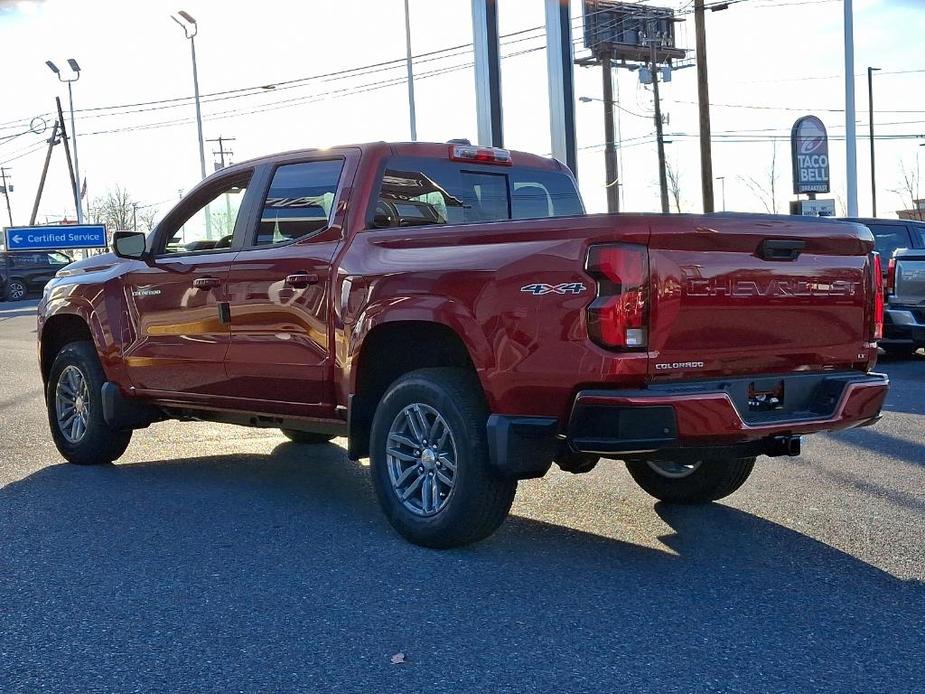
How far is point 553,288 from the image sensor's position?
15.1 feet

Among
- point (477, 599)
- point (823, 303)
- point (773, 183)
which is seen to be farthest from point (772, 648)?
point (773, 183)

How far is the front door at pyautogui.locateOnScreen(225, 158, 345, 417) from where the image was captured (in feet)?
19.2

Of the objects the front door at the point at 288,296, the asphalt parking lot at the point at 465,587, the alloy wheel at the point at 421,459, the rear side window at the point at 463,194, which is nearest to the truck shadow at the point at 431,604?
the asphalt parking lot at the point at 465,587

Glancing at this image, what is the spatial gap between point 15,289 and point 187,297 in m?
42.3

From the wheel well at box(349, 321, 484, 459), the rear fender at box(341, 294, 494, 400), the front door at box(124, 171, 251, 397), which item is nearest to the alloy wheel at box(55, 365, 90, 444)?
the front door at box(124, 171, 251, 397)

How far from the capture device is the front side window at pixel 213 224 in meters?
6.68

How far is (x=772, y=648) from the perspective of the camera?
3.87 m

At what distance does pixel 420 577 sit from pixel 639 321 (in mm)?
1427

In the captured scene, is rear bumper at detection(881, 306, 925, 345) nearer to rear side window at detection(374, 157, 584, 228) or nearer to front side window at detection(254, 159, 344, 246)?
rear side window at detection(374, 157, 584, 228)

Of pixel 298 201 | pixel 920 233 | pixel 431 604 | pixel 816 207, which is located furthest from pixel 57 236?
pixel 431 604

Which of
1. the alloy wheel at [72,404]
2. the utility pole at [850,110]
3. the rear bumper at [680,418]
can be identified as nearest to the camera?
the rear bumper at [680,418]

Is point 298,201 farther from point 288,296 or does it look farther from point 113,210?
point 113,210

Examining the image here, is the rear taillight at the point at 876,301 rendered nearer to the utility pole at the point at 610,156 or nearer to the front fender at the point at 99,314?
the front fender at the point at 99,314

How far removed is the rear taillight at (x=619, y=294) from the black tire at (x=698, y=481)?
5.16 feet
